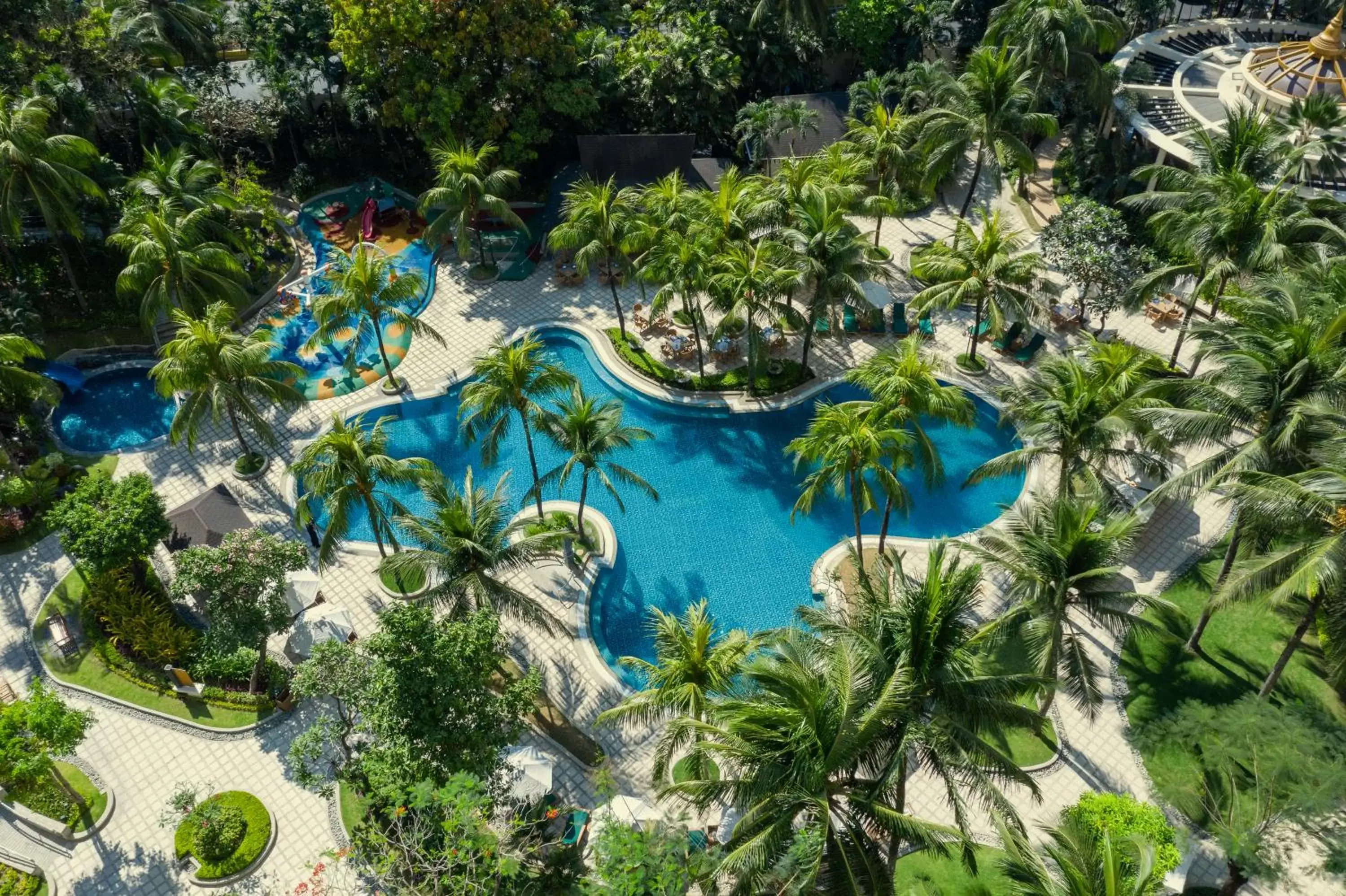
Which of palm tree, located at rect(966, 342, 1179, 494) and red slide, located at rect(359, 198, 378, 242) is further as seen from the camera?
red slide, located at rect(359, 198, 378, 242)

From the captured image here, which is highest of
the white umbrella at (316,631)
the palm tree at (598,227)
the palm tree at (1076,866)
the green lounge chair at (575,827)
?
the palm tree at (598,227)

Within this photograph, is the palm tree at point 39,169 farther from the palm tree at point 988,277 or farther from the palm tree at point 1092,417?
the palm tree at point 1092,417

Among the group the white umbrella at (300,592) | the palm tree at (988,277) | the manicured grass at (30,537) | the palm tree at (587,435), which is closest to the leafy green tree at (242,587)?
the white umbrella at (300,592)

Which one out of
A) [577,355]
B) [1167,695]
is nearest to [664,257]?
[577,355]

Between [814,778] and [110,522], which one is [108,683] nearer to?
[110,522]

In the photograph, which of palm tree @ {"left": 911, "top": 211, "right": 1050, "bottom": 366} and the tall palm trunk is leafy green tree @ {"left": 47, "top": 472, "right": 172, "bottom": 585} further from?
the tall palm trunk

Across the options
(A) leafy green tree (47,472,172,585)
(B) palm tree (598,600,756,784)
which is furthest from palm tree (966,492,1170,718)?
(A) leafy green tree (47,472,172,585)
